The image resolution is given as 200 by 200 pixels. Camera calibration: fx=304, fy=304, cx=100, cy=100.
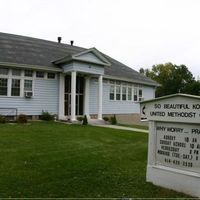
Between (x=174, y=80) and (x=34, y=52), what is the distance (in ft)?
123

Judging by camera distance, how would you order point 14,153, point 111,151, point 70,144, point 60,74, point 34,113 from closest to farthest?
point 14,153
point 111,151
point 70,144
point 34,113
point 60,74

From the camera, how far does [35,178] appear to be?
20.3 feet

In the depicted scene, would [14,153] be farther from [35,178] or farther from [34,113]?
[34,113]

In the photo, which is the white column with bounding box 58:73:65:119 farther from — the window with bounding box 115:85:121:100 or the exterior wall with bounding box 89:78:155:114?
the window with bounding box 115:85:121:100

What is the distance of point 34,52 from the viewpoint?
2194cm

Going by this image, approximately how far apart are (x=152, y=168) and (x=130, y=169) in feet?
4.07

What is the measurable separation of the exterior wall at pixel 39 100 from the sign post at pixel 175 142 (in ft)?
46.9

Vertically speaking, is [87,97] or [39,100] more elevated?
[87,97]

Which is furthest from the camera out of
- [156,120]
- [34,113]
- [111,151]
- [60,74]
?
[60,74]

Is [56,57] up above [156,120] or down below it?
above

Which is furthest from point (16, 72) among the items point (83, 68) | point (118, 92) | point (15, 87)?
point (118, 92)

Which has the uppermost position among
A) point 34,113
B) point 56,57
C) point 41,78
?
point 56,57

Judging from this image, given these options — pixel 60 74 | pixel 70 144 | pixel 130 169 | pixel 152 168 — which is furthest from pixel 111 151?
pixel 60 74

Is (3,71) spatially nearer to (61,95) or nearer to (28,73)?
(28,73)
